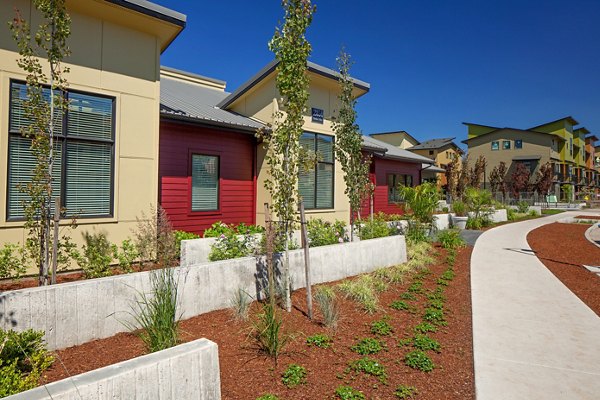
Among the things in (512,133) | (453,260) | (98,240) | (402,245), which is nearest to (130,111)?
(98,240)

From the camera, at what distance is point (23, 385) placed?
261 centimetres

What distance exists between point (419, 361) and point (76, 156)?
6.94 m

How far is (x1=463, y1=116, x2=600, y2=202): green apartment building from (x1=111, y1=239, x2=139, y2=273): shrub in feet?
172

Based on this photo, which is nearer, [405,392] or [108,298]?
[405,392]

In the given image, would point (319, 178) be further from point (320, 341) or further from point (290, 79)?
point (320, 341)

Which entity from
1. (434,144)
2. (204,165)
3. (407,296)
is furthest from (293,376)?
(434,144)

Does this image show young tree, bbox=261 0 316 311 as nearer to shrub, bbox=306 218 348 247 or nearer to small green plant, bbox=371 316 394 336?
small green plant, bbox=371 316 394 336

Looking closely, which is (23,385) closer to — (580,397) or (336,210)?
(580,397)

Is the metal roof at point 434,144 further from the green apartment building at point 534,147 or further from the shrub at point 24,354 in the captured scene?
the shrub at point 24,354

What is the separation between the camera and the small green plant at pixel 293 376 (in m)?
3.47

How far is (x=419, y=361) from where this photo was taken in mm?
3965

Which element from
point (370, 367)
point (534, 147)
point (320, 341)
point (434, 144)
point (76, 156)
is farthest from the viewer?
point (434, 144)

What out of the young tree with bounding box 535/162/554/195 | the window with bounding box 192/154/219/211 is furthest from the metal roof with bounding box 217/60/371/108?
the young tree with bounding box 535/162/554/195

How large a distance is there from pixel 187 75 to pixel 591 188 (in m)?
74.4
